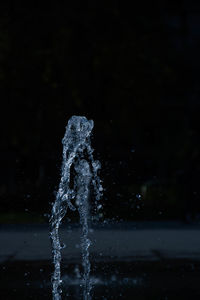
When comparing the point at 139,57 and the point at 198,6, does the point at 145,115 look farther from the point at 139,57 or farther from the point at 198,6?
the point at 198,6

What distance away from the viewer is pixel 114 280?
25.4 ft

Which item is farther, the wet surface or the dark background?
the dark background

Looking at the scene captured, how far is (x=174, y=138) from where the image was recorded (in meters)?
34.4

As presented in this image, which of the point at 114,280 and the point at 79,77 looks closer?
the point at 114,280

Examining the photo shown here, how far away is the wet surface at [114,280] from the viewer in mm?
6789

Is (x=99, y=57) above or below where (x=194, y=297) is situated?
above

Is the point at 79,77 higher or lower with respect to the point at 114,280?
higher

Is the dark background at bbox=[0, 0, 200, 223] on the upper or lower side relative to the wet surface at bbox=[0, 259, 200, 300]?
upper

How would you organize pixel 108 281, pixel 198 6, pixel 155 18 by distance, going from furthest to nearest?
pixel 198 6
pixel 155 18
pixel 108 281

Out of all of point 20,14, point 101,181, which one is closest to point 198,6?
point 20,14

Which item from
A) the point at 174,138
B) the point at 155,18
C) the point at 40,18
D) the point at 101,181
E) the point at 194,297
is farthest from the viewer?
the point at 174,138

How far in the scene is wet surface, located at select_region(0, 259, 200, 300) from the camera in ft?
22.3

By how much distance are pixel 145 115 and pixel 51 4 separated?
14.3 feet

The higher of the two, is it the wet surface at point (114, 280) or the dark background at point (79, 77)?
the dark background at point (79, 77)
